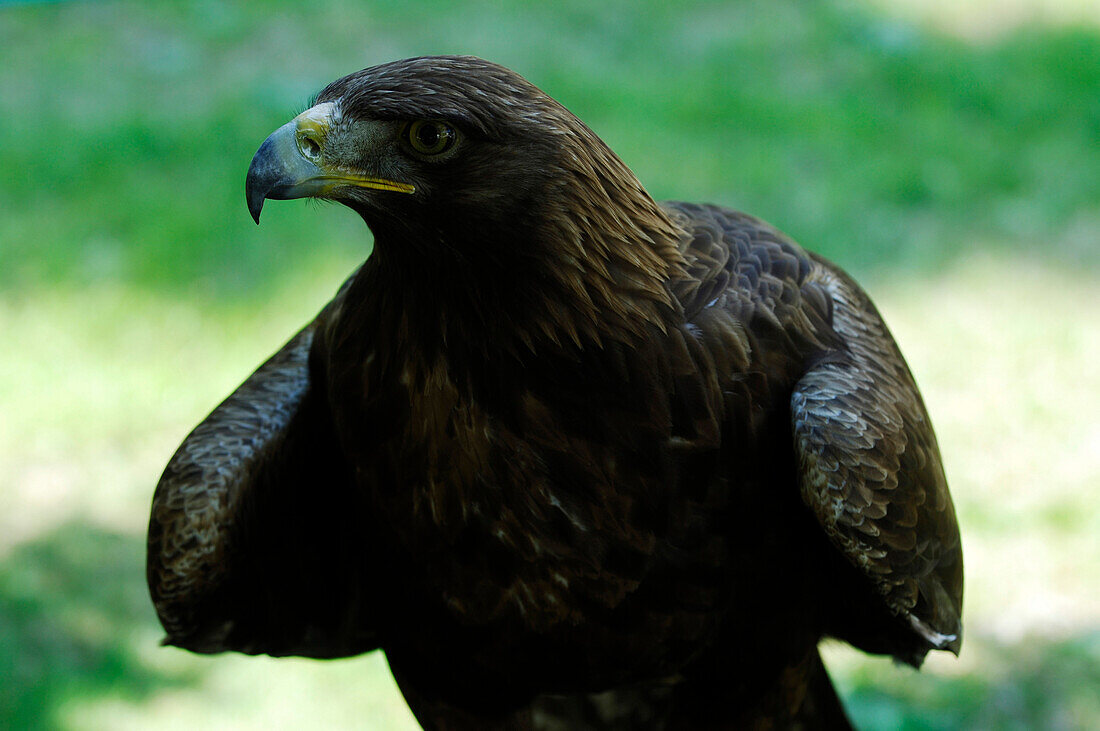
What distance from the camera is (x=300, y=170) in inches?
93.1

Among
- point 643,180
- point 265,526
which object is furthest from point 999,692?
point 643,180

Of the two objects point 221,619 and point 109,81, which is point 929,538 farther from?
point 109,81

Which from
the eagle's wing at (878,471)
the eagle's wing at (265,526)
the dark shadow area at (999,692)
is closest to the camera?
the eagle's wing at (878,471)

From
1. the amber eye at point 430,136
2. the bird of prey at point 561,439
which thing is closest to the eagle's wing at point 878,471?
the bird of prey at point 561,439

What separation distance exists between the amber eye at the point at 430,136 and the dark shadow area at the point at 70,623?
3.04 m

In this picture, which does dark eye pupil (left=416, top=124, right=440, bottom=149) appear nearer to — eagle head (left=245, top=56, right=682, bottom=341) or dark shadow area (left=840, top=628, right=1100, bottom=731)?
eagle head (left=245, top=56, right=682, bottom=341)

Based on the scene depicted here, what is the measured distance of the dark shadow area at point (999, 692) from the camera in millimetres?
4441

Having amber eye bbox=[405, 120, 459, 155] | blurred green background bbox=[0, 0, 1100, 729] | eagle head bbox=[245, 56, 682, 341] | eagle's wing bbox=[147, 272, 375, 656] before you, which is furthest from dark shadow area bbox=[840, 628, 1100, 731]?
amber eye bbox=[405, 120, 459, 155]

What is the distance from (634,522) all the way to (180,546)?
1164mm

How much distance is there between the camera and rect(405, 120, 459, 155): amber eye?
2.35m

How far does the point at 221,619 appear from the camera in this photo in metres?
3.36

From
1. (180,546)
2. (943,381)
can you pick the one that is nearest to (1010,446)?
(943,381)

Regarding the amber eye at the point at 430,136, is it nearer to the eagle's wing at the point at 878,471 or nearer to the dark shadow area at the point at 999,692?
the eagle's wing at the point at 878,471

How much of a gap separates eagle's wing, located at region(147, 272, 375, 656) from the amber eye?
2.32 ft
